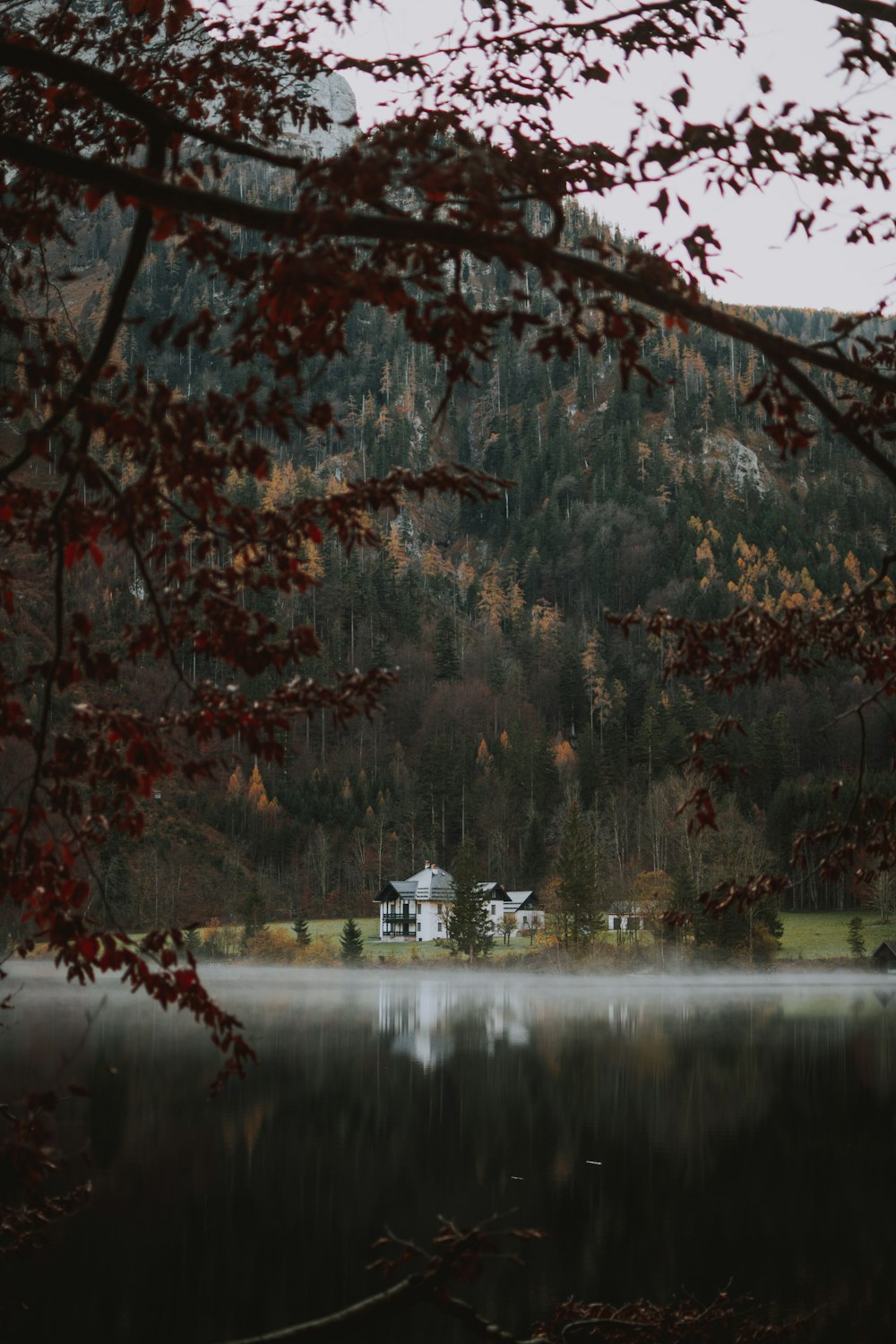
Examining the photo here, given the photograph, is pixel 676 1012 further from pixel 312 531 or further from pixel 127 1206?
pixel 312 531

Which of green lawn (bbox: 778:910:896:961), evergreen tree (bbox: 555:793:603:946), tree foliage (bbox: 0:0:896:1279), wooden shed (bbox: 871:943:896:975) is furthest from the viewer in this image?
green lawn (bbox: 778:910:896:961)

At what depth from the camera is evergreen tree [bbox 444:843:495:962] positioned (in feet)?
215

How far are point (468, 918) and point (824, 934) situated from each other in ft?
68.3

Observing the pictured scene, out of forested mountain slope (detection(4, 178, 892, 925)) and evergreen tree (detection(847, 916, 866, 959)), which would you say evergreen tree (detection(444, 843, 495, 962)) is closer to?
forested mountain slope (detection(4, 178, 892, 925))

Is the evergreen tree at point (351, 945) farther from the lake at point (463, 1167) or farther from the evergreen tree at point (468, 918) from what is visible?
the lake at point (463, 1167)

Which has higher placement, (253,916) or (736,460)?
(736,460)

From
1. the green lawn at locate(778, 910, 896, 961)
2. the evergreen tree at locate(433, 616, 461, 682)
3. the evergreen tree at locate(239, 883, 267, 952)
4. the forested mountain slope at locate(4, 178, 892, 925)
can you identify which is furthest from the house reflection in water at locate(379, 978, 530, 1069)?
the evergreen tree at locate(433, 616, 461, 682)

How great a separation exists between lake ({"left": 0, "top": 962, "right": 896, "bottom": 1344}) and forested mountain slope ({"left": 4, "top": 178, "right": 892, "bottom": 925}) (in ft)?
35.1

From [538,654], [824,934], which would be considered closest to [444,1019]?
[824,934]

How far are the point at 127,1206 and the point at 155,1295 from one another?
3711 millimetres

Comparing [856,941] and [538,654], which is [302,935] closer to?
[856,941]

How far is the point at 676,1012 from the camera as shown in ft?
168

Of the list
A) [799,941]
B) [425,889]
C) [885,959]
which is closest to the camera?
[885,959]

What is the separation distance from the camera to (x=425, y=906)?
263 feet
